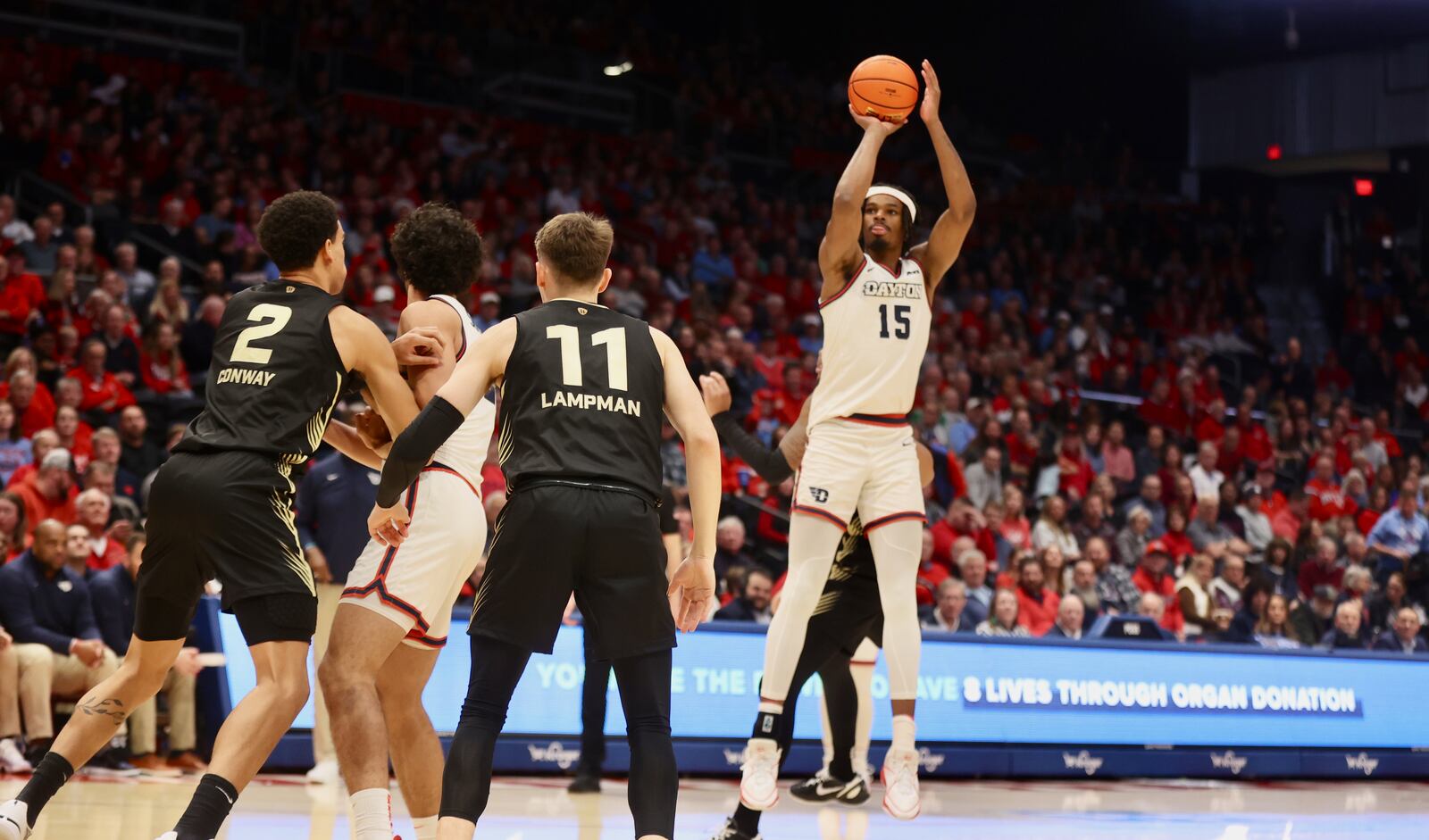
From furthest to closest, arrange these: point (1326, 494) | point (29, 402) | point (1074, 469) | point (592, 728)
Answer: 1. point (1326, 494)
2. point (1074, 469)
3. point (29, 402)
4. point (592, 728)

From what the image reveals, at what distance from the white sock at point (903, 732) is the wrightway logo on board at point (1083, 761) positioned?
5035mm

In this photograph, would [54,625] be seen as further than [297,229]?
Yes

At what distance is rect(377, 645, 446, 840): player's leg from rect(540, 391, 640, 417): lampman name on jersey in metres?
1.19

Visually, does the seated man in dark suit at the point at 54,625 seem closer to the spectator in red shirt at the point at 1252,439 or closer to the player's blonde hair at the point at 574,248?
the player's blonde hair at the point at 574,248

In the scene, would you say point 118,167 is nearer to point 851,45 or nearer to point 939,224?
point 939,224

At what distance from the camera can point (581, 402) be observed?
4.46 metres

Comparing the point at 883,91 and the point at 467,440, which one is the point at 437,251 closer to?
the point at 467,440

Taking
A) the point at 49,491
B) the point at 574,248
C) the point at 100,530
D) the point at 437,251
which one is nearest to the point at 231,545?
the point at 437,251

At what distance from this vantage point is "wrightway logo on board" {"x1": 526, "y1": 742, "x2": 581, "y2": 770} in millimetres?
9328

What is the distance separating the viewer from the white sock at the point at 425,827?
5020mm

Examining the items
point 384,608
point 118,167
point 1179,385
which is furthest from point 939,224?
point 1179,385

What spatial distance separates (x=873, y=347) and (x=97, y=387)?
763 centimetres

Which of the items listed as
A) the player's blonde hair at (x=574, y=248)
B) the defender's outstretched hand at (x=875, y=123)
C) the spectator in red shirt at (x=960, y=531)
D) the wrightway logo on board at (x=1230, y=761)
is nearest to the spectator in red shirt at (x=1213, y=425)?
the spectator in red shirt at (x=960, y=531)

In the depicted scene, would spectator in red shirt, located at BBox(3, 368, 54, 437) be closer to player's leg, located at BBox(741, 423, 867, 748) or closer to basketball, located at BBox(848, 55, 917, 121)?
player's leg, located at BBox(741, 423, 867, 748)
